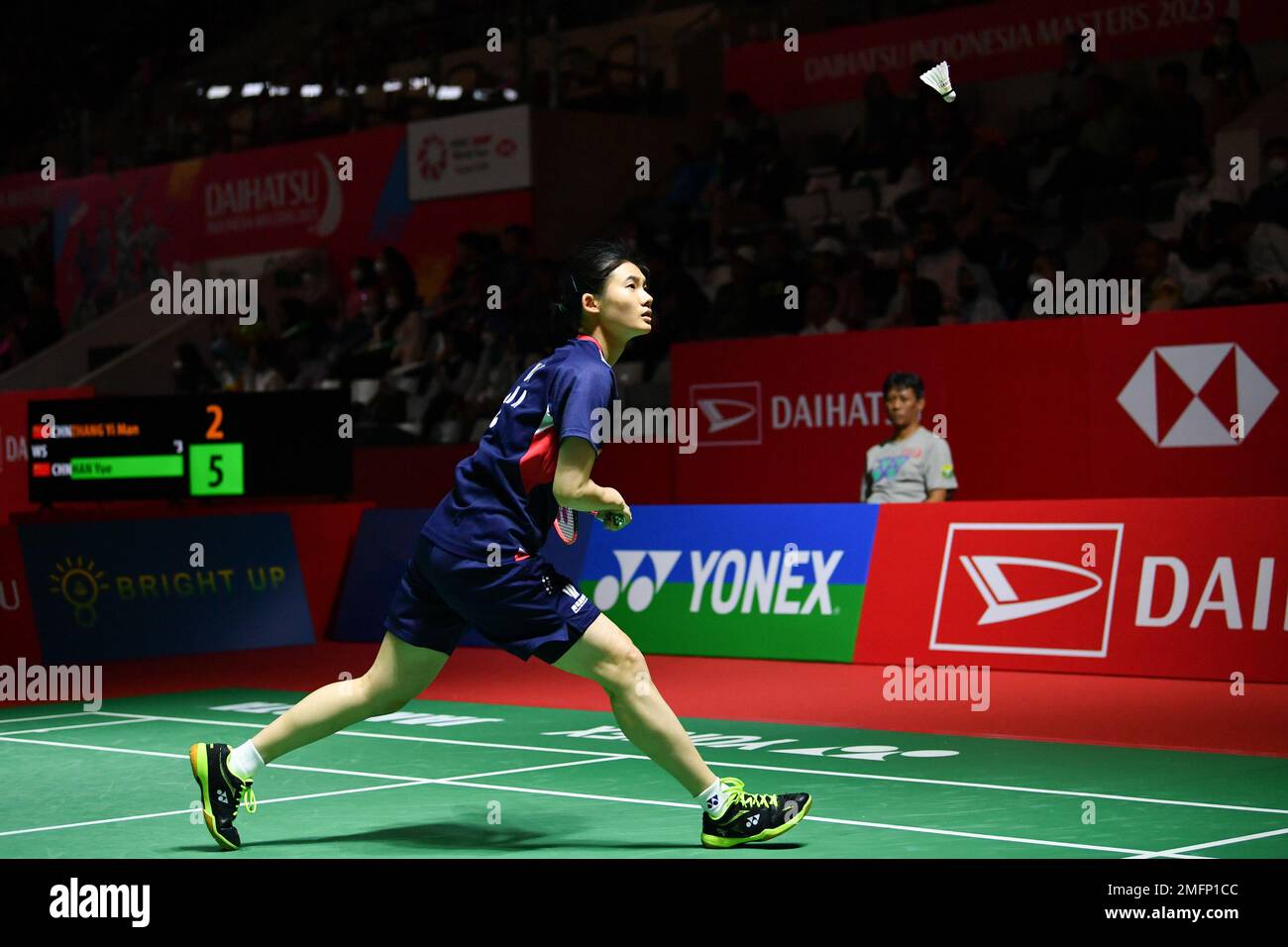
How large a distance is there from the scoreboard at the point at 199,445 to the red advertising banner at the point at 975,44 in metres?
8.10

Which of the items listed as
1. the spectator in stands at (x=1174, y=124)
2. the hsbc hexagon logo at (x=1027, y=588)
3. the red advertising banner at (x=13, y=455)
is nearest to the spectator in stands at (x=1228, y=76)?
the spectator in stands at (x=1174, y=124)

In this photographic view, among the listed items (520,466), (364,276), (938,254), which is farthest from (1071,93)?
(520,466)

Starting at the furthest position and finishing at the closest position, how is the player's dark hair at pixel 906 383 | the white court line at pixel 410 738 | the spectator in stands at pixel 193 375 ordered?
the spectator in stands at pixel 193 375 < the player's dark hair at pixel 906 383 < the white court line at pixel 410 738

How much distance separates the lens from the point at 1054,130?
18.5 m

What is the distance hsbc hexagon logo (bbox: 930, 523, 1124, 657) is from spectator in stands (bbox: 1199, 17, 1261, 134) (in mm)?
7131

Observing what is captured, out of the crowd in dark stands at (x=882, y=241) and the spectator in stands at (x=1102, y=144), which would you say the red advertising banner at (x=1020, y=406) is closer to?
the crowd in dark stands at (x=882, y=241)

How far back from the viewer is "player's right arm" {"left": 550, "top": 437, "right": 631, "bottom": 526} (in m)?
6.36

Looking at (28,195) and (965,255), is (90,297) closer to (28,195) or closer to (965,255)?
(28,195)

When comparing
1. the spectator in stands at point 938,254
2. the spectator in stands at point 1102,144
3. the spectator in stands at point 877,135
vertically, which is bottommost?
the spectator in stands at point 938,254

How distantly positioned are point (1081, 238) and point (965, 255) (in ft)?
4.08

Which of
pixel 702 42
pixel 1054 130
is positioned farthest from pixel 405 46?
pixel 1054 130

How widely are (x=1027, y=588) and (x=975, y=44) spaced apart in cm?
1043

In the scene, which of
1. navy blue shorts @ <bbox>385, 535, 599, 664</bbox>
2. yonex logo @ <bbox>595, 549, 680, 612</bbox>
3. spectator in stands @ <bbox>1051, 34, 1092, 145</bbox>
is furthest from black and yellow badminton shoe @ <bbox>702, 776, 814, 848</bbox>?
spectator in stands @ <bbox>1051, 34, 1092, 145</bbox>

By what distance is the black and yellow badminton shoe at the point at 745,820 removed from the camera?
6594 mm
